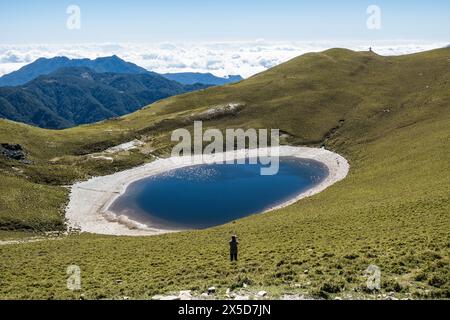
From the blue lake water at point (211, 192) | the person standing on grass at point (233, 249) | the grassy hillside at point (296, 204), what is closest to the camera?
the grassy hillside at point (296, 204)

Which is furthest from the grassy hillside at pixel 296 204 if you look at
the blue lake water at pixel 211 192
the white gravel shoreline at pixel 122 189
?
the blue lake water at pixel 211 192

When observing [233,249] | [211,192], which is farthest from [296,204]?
[233,249]

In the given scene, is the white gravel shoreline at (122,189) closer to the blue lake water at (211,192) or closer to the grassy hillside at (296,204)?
the blue lake water at (211,192)

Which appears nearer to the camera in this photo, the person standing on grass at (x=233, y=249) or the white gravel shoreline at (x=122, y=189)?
the person standing on grass at (x=233, y=249)

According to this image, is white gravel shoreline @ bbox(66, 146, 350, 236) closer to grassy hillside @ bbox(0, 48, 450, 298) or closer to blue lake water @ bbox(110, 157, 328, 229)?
blue lake water @ bbox(110, 157, 328, 229)

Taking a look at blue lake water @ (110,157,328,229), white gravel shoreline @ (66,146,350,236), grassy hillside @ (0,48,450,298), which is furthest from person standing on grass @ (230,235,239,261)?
blue lake water @ (110,157,328,229)
